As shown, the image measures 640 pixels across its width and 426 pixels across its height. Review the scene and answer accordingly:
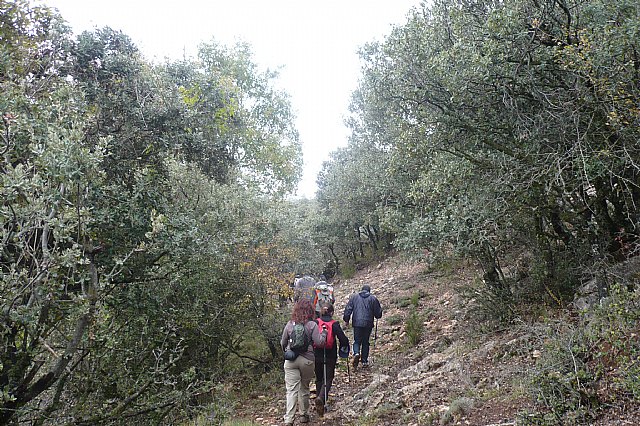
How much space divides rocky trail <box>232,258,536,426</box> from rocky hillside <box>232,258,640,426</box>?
14 millimetres

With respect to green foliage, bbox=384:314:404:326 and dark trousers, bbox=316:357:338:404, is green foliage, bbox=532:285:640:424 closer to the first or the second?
dark trousers, bbox=316:357:338:404

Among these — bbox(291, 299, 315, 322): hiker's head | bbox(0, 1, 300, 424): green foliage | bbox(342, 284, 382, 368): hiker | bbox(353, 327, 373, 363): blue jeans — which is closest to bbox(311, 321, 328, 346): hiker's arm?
bbox(291, 299, 315, 322): hiker's head

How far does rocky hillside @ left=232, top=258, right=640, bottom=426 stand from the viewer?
616 cm

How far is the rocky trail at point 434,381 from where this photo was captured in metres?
6.29

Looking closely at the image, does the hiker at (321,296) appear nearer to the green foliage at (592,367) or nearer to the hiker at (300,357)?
the hiker at (300,357)

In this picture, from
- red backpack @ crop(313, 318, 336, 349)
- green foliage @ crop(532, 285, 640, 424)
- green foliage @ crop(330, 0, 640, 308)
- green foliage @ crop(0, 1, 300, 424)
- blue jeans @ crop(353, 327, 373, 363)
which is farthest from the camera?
blue jeans @ crop(353, 327, 373, 363)

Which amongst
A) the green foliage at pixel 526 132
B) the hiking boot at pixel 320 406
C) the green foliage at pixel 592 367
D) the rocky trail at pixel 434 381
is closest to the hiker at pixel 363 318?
the rocky trail at pixel 434 381

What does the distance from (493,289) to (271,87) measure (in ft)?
56.1

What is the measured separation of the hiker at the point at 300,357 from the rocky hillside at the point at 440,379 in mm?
540

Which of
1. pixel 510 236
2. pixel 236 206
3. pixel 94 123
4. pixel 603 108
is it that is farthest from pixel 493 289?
pixel 94 123

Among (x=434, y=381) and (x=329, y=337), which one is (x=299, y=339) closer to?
(x=329, y=337)

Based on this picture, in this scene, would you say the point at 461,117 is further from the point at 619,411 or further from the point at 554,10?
the point at 619,411

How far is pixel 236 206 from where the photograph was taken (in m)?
9.48

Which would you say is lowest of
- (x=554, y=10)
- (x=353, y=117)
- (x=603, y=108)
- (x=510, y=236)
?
(x=510, y=236)
